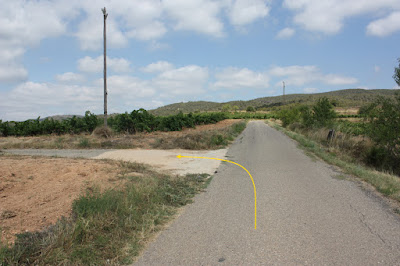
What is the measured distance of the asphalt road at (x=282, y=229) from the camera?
12.1 ft

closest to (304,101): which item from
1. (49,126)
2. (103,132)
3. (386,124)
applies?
(49,126)

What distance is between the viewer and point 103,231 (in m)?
4.25

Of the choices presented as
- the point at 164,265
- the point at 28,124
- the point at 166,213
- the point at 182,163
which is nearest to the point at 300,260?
the point at 164,265

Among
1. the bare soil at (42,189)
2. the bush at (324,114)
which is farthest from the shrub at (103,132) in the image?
the bush at (324,114)

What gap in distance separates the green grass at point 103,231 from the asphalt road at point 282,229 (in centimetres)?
32

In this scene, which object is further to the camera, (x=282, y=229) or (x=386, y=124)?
(x=386, y=124)

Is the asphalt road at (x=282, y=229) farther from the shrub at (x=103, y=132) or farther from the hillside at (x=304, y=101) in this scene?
the hillside at (x=304, y=101)

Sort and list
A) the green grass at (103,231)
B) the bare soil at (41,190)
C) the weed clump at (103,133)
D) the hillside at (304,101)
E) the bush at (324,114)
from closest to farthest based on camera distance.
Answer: the green grass at (103,231)
the bare soil at (41,190)
the weed clump at (103,133)
the bush at (324,114)
the hillside at (304,101)

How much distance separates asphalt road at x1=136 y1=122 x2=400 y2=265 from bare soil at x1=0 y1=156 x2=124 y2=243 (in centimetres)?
205

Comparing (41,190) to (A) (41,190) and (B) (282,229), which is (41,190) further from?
(B) (282,229)

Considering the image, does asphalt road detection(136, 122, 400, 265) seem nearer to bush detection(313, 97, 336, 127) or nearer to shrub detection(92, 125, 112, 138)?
shrub detection(92, 125, 112, 138)

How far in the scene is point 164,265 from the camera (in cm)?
350

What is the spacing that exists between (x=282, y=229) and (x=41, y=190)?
4.94m

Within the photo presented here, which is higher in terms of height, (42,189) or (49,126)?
(49,126)
